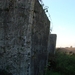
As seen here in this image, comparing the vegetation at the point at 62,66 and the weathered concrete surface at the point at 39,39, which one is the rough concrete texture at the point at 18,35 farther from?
the vegetation at the point at 62,66

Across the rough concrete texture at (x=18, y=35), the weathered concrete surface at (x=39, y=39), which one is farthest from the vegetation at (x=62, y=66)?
the rough concrete texture at (x=18, y=35)

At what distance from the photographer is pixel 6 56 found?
812 cm

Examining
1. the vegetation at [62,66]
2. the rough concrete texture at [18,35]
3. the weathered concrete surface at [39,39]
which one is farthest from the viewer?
the vegetation at [62,66]

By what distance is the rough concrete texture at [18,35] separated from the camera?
314 inches

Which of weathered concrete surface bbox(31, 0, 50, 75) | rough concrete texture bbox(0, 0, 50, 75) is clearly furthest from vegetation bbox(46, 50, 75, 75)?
rough concrete texture bbox(0, 0, 50, 75)

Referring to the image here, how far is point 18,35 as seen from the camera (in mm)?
8039

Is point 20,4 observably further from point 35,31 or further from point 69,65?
point 69,65

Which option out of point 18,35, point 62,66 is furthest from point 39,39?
point 62,66

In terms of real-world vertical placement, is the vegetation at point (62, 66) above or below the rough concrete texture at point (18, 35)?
below

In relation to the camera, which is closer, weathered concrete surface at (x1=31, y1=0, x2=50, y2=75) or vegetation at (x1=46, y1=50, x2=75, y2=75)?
weathered concrete surface at (x1=31, y1=0, x2=50, y2=75)

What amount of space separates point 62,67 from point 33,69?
3.17m

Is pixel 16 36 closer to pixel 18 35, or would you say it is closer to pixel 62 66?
pixel 18 35

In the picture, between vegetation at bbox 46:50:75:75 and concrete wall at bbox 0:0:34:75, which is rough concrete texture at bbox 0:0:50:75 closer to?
concrete wall at bbox 0:0:34:75

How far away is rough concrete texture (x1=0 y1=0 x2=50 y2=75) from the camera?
7.98 meters
